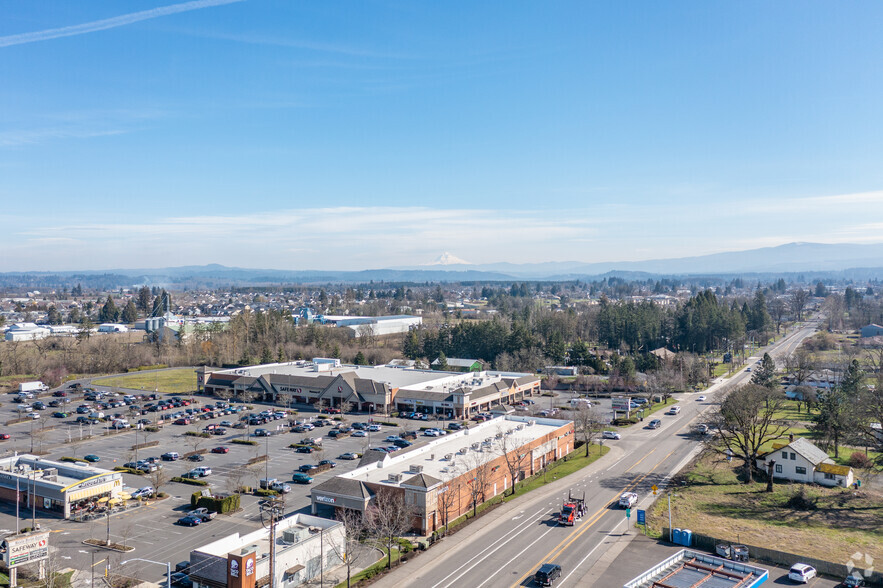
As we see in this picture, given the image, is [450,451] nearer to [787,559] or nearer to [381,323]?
[787,559]

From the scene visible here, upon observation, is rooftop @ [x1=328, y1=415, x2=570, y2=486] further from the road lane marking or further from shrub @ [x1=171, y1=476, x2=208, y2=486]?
shrub @ [x1=171, y1=476, x2=208, y2=486]

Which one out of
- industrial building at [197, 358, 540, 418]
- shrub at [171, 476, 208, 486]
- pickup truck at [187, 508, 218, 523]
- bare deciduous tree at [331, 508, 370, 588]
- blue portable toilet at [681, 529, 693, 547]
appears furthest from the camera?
industrial building at [197, 358, 540, 418]

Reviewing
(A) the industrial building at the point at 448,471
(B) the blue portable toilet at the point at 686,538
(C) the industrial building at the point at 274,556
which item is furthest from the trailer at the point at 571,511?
(C) the industrial building at the point at 274,556

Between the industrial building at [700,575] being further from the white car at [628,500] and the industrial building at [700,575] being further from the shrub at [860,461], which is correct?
the shrub at [860,461]

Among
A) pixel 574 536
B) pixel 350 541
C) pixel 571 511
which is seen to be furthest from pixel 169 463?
pixel 574 536

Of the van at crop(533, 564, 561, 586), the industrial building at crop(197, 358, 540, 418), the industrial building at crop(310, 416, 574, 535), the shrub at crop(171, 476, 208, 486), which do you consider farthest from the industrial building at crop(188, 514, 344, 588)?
the industrial building at crop(197, 358, 540, 418)

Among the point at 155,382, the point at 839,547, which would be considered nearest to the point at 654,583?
Result: the point at 839,547
